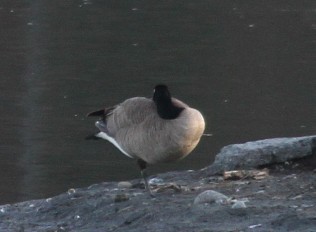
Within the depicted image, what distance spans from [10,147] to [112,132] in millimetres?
4447

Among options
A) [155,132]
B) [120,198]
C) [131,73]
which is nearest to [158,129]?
[155,132]

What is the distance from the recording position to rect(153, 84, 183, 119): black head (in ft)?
25.2

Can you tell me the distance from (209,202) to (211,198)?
4cm

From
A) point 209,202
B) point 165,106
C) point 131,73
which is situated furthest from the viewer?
point 131,73

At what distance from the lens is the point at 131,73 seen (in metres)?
18.0

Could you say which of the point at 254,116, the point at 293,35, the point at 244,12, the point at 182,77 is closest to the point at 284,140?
the point at 254,116

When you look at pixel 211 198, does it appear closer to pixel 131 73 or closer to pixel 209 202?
pixel 209 202

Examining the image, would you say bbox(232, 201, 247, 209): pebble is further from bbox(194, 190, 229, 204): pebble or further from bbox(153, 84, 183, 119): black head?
bbox(153, 84, 183, 119): black head

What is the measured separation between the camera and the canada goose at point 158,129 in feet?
24.8

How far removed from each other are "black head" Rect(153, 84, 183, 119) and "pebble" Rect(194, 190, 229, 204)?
0.77 m

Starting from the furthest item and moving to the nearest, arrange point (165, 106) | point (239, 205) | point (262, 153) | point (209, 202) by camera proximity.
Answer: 1. point (262, 153)
2. point (165, 106)
3. point (209, 202)
4. point (239, 205)


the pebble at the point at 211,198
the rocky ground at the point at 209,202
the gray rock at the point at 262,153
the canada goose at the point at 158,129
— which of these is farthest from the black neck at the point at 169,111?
the gray rock at the point at 262,153

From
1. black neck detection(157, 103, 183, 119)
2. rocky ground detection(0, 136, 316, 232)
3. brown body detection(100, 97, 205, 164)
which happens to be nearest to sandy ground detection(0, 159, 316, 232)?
rocky ground detection(0, 136, 316, 232)

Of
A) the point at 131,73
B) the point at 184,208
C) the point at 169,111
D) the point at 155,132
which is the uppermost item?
the point at 169,111
